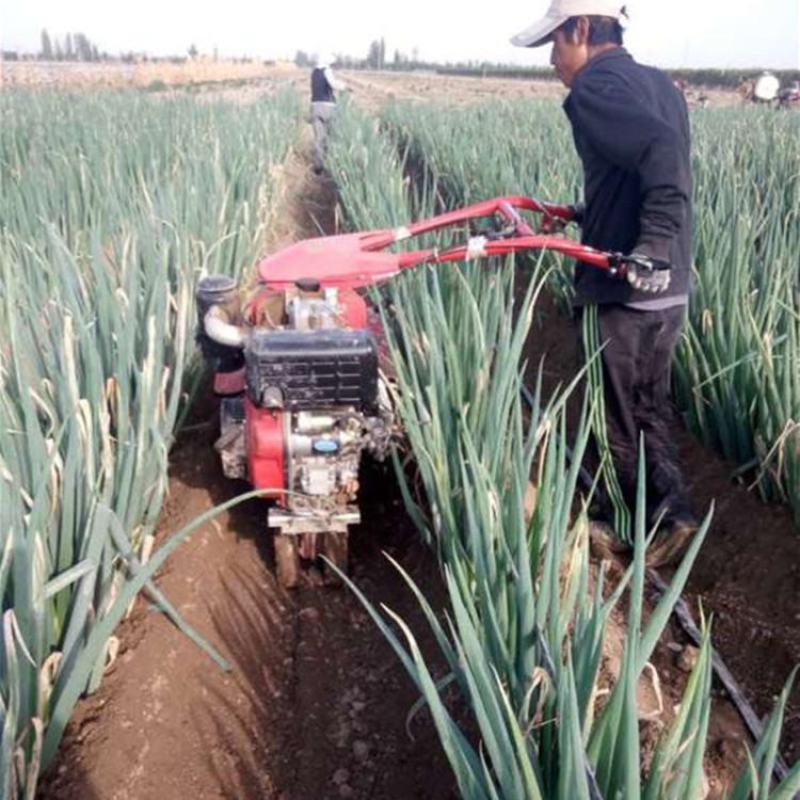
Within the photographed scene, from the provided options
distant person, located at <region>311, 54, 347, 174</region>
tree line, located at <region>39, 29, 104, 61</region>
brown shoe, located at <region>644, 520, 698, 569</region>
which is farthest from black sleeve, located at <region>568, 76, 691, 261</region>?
tree line, located at <region>39, 29, 104, 61</region>

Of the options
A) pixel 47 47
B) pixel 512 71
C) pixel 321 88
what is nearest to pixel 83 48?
pixel 47 47

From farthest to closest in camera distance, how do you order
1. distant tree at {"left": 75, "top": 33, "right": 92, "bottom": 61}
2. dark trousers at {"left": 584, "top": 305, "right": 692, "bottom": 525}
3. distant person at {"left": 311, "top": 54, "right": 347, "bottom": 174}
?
distant tree at {"left": 75, "top": 33, "right": 92, "bottom": 61} < distant person at {"left": 311, "top": 54, "right": 347, "bottom": 174} < dark trousers at {"left": 584, "top": 305, "right": 692, "bottom": 525}

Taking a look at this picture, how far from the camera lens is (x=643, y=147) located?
1.94 meters

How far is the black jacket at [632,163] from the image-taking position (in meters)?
1.93

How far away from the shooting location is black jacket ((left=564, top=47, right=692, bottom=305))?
193 cm

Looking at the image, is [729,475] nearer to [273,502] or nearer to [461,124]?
[273,502]

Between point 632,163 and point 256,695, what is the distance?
1450mm

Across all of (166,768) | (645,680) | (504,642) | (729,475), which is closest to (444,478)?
(504,642)

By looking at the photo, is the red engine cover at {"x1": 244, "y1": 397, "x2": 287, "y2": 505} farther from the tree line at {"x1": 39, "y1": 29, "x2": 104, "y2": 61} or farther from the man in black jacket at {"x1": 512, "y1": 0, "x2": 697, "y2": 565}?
the tree line at {"x1": 39, "y1": 29, "x2": 104, "y2": 61}

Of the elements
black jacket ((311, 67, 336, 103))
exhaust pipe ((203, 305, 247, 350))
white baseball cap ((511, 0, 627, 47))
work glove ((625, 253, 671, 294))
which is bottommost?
exhaust pipe ((203, 305, 247, 350))

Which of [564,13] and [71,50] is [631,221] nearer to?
[564,13]

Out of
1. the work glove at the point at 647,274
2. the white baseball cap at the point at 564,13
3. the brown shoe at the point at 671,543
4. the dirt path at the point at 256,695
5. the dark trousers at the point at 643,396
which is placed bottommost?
the dirt path at the point at 256,695

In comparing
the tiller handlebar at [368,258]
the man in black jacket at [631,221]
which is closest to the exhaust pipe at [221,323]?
the tiller handlebar at [368,258]

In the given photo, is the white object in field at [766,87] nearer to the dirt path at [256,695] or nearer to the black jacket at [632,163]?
the black jacket at [632,163]
